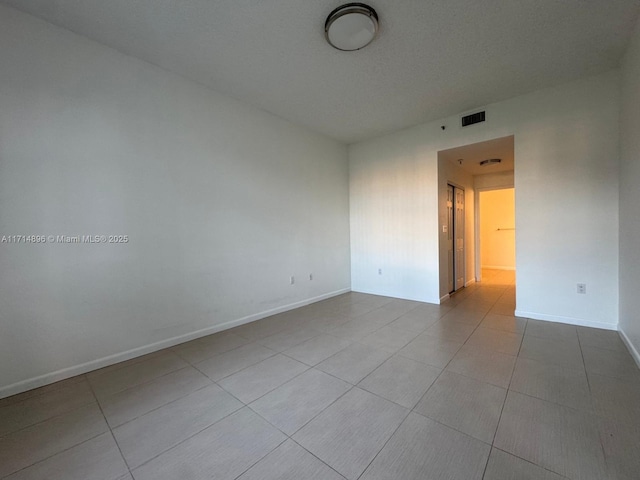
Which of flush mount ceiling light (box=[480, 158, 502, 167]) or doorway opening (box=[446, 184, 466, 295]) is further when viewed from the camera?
doorway opening (box=[446, 184, 466, 295])

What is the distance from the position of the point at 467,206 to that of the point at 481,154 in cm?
179

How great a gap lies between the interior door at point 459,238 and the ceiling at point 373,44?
2.24 metres

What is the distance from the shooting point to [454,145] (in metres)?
3.98

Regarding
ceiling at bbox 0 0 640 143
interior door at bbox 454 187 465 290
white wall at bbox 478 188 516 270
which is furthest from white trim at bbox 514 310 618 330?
white wall at bbox 478 188 516 270

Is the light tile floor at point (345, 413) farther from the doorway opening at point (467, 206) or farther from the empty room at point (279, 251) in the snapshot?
the doorway opening at point (467, 206)

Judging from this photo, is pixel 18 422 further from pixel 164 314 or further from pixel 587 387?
pixel 587 387

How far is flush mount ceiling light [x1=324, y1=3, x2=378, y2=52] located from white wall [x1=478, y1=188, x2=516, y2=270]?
7314 mm

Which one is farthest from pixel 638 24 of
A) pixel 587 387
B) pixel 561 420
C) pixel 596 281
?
pixel 561 420

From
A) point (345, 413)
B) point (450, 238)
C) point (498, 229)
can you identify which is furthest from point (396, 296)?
point (498, 229)

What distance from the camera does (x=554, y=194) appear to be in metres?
3.28

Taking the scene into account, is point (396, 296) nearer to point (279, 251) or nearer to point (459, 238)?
point (459, 238)

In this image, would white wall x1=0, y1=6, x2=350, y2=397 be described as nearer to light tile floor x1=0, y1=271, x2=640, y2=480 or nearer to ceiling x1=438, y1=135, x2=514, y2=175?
light tile floor x1=0, y1=271, x2=640, y2=480

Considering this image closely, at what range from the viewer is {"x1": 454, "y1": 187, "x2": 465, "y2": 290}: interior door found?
5.29 m

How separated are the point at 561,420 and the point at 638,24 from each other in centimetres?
328
